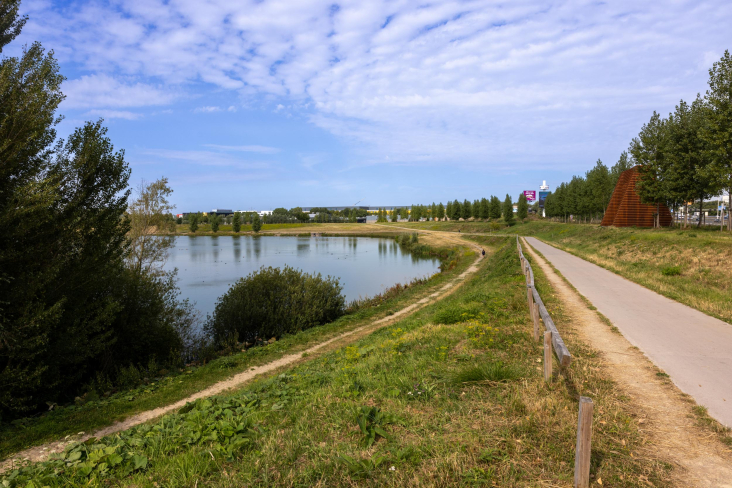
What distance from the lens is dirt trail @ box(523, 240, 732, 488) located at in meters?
3.77

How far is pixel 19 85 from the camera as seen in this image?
977 centimetres

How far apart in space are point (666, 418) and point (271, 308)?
626 inches

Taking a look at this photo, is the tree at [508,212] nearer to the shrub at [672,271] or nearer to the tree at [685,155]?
the tree at [685,155]

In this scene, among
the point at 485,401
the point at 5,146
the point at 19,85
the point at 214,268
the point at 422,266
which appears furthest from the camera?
the point at 422,266

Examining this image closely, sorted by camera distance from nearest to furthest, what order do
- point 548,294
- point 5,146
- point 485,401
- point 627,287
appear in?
point 485,401 < point 5,146 < point 548,294 < point 627,287

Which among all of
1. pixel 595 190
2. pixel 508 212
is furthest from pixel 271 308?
pixel 508 212

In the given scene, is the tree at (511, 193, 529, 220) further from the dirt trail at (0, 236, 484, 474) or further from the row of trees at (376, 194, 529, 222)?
the dirt trail at (0, 236, 484, 474)

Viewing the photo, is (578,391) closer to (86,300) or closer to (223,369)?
(223,369)

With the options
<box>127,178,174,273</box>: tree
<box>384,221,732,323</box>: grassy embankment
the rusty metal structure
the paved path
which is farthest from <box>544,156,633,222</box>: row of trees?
<box>127,178,174,273</box>: tree

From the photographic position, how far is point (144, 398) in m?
10.1

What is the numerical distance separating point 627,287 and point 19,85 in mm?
20264

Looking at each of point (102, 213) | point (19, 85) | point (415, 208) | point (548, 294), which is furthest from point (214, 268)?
point (415, 208)

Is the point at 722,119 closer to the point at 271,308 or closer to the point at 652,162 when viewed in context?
the point at 652,162

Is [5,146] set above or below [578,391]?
above
